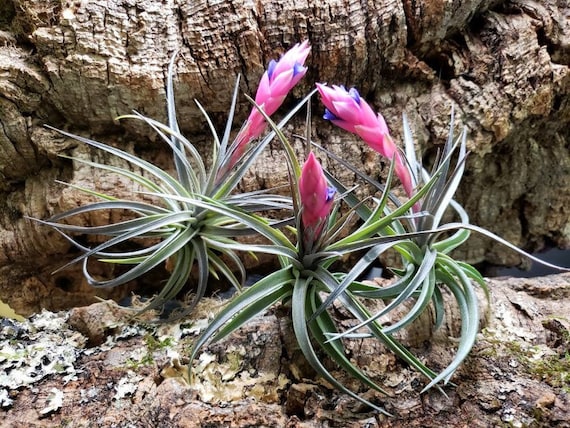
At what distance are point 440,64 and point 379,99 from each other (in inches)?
11.4

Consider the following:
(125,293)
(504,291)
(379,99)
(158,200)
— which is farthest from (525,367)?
(125,293)

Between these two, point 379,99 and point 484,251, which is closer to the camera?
point 379,99

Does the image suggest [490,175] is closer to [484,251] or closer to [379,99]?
[484,251]

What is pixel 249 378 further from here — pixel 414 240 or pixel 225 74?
pixel 225 74

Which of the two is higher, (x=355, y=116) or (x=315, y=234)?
(x=355, y=116)

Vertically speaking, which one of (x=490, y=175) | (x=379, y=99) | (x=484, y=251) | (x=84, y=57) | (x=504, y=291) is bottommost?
(x=484, y=251)

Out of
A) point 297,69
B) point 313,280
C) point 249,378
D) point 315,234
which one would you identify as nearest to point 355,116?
point 297,69

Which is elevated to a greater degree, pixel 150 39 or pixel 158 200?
pixel 150 39

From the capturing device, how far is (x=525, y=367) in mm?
1236

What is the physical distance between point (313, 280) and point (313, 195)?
253 mm

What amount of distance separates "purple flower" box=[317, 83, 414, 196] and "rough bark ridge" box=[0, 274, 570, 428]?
51 cm

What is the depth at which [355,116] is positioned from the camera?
3.76 ft

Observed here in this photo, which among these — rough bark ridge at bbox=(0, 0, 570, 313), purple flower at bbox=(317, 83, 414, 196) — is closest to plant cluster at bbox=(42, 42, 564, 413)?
purple flower at bbox=(317, 83, 414, 196)

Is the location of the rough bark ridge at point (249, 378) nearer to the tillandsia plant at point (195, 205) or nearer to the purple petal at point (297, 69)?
the tillandsia plant at point (195, 205)
